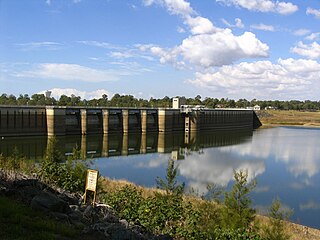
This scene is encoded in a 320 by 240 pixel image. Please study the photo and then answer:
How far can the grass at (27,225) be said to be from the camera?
22.9 feet

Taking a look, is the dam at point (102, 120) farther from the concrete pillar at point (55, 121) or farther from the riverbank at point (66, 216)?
the riverbank at point (66, 216)

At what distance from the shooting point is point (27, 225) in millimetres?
7605

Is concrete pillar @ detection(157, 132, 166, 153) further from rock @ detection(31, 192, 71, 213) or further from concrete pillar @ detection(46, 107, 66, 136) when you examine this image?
rock @ detection(31, 192, 71, 213)

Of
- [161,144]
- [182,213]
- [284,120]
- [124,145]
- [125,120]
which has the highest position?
[125,120]

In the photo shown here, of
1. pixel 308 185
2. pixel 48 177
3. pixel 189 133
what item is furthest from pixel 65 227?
pixel 189 133

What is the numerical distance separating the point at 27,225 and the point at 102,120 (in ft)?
188

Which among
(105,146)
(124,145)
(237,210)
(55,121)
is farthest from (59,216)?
(55,121)

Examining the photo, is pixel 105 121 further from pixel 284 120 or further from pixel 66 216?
pixel 284 120

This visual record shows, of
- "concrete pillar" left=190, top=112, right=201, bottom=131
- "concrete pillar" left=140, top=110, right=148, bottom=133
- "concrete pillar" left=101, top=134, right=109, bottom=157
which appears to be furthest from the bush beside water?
"concrete pillar" left=190, top=112, right=201, bottom=131

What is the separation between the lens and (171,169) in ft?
45.4

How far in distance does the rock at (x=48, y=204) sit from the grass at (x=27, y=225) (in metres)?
0.30

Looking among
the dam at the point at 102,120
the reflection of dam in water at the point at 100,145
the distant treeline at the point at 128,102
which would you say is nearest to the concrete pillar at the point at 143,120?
the dam at the point at 102,120

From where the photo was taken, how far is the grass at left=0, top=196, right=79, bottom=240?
698 cm

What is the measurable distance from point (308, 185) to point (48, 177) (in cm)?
2184
